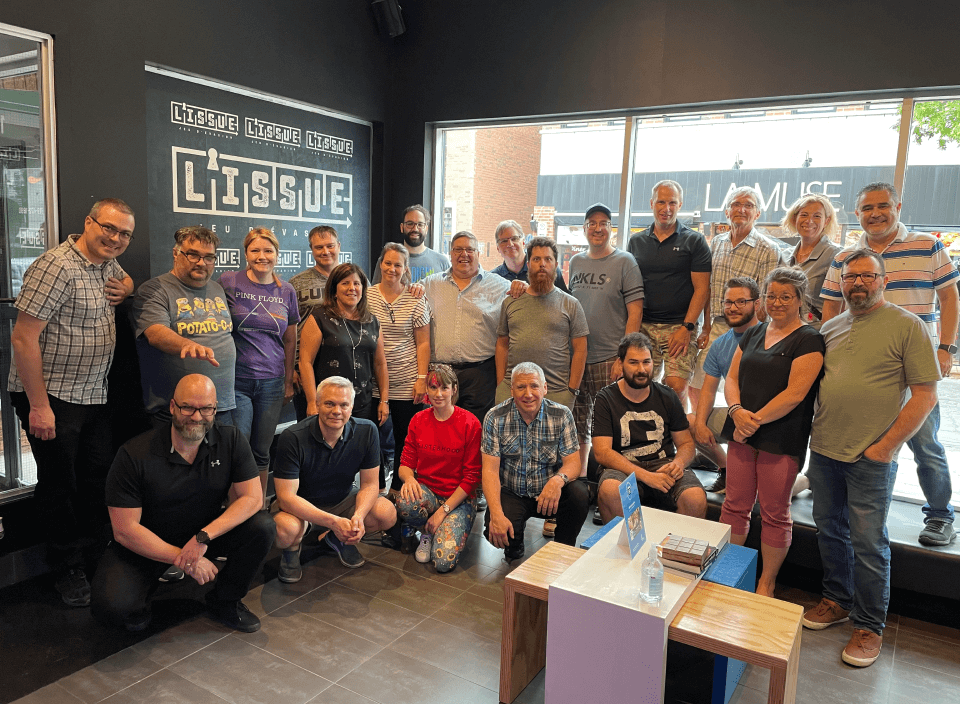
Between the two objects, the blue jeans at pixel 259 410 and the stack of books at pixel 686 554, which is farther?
the blue jeans at pixel 259 410

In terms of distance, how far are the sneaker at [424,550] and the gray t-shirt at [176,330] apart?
48.3 inches

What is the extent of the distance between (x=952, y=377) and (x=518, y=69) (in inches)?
135

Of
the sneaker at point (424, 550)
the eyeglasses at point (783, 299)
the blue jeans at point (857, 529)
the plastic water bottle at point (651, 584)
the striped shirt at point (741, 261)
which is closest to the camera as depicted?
the plastic water bottle at point (651, 584)

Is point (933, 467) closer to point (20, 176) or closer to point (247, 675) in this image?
point (247, 675)

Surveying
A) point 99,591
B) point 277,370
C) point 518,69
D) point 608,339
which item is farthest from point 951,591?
point 518,69

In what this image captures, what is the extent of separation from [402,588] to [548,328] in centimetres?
159

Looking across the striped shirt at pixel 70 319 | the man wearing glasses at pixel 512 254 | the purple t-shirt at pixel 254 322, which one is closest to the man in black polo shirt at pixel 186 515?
the striped shirt at pixel 70 319

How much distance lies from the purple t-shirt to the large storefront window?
A: 89 cm

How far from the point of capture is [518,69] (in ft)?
16.6

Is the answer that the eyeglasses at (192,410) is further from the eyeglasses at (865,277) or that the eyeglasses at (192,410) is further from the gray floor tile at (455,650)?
the eyeglasses at (865,277)

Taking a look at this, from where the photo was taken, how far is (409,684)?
8.59 ft

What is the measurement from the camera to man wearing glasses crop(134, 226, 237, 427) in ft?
10.5

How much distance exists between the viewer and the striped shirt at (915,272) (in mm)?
3189

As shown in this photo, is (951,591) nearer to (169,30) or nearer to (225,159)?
(225,159)
